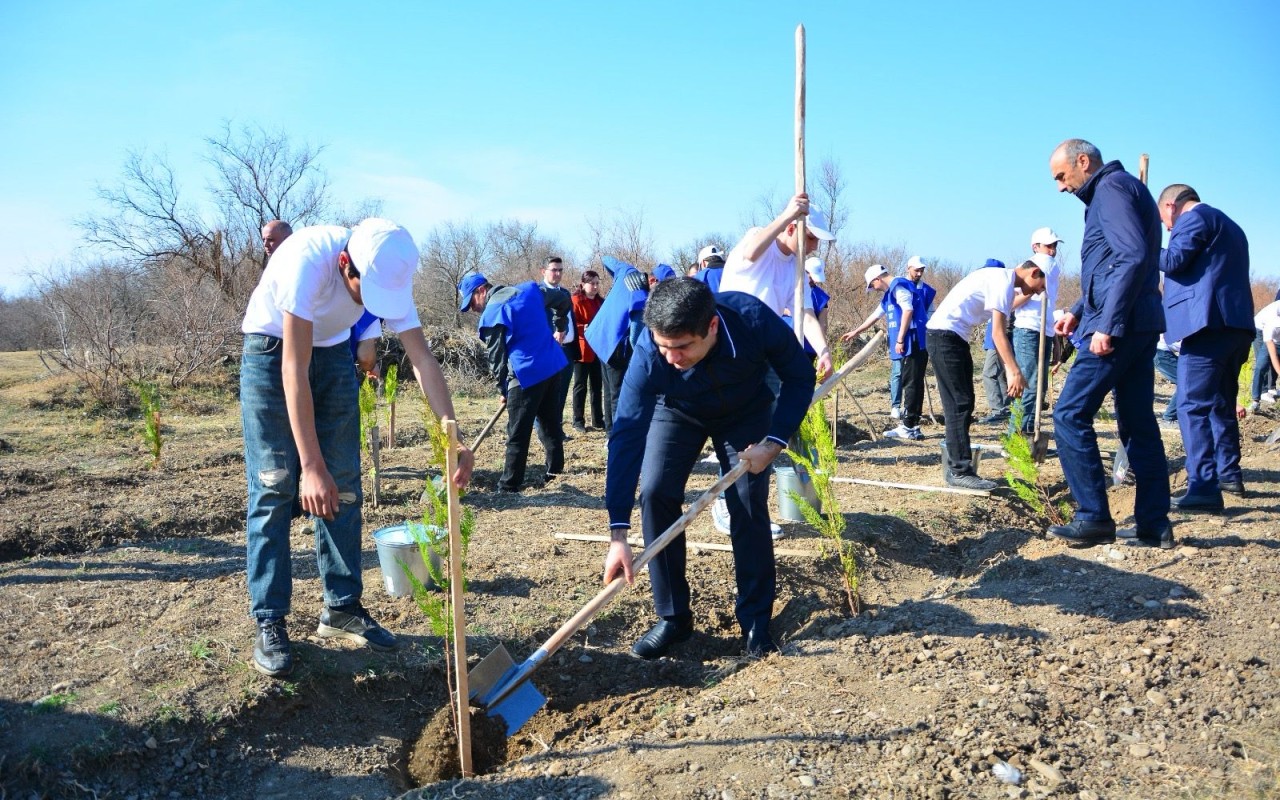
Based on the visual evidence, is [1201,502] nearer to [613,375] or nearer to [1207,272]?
[1207,272]

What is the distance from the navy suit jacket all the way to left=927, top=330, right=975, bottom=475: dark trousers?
1373mm

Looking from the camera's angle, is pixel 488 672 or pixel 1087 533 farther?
pixel 1087 533

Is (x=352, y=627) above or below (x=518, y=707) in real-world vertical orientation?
above

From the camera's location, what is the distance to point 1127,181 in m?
4.35

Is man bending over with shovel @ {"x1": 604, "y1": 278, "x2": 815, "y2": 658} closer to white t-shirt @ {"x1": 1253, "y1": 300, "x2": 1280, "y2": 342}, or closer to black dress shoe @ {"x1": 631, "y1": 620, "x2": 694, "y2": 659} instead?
black dress shoe @ {"x1": 631, "y1": 620, "x2": 694, "y2": 659}

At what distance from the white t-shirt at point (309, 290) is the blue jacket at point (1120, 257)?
11.0 ft

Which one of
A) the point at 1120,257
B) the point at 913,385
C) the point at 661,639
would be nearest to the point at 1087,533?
the point at 1120,257

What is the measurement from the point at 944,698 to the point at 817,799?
2.63 ft

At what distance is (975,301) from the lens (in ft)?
21.0

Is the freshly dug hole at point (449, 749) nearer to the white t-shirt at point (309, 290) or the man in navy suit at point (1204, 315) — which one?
the white t-shirt at point (309, 290)

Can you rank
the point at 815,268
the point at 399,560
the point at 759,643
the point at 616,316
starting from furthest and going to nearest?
the point at 815,268
the point at 616,316
the point at 399,560
the point at 759,643

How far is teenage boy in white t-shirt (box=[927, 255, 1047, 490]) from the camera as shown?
6.27 meters

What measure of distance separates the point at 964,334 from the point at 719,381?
3685 millimetres

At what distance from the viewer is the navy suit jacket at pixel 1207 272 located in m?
5.16
